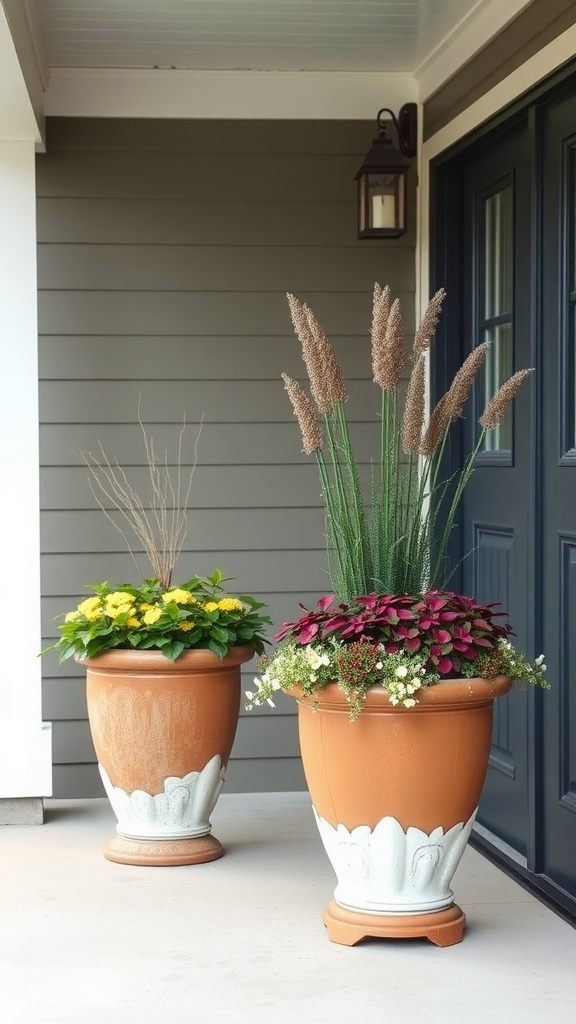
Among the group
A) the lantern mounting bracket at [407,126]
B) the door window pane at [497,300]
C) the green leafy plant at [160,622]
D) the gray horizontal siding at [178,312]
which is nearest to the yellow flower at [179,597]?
the green leafy plant at [160,622]

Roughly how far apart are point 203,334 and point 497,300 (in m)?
1.17

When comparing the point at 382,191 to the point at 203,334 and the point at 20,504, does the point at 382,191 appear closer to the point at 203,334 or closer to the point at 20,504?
the point at 203,334

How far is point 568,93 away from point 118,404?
2.08 meters

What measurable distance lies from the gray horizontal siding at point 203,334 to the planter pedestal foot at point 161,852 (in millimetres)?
924

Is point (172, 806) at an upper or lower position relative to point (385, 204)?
lower

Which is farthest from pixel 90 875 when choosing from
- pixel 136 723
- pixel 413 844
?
pixel 413 844

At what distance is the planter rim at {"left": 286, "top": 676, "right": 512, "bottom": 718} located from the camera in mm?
3104

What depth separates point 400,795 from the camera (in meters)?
3.12

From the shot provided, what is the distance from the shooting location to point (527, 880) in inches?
154

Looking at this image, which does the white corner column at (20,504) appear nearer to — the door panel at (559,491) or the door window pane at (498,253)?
the door window pane at (498,253)

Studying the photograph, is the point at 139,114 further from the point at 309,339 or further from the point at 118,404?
the point at 309,339

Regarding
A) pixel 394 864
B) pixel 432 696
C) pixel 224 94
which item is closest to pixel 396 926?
pixel 394 864

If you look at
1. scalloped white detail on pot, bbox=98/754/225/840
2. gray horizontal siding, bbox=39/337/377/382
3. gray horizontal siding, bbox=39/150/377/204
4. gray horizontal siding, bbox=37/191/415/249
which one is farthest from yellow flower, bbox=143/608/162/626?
gray horizontal siding, bbox=39/150/377/204

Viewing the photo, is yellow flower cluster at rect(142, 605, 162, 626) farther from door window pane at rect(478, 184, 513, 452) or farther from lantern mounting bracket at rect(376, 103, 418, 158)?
lantern mounting bracket at rect(376, 103, 418, 158)
